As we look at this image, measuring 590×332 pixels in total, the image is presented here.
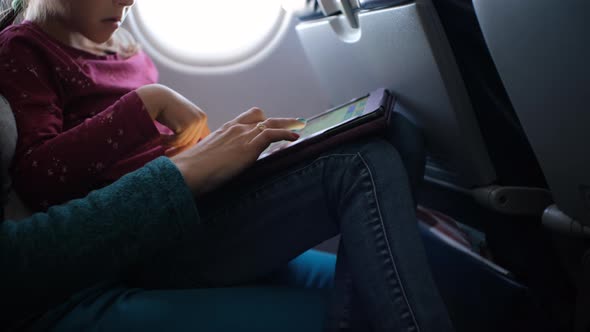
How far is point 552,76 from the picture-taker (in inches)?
20.0

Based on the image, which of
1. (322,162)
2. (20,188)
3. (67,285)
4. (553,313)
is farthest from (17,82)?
(553,313)

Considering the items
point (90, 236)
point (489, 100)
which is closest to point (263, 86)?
point (489, 100)

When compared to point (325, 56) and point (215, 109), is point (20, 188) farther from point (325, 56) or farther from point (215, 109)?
point (215, 109)

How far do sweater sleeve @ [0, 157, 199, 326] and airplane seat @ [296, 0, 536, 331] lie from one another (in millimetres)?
347

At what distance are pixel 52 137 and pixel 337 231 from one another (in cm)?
44

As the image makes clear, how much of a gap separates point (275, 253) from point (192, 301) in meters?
0.13

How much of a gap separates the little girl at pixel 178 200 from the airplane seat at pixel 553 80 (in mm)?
169

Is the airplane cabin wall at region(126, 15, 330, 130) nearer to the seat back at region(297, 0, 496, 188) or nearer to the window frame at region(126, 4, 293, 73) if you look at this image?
the window frame at region(126, 4, 293, 73)

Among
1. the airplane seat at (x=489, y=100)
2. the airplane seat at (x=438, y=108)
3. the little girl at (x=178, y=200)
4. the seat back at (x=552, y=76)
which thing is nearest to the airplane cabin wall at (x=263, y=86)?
the airplane seat at (x=438, y=108)

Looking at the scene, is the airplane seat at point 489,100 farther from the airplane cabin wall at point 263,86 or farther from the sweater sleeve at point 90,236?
the airplane cabin wall at point 263,86

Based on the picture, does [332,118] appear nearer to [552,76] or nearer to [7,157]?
[552,76]

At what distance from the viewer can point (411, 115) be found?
0.81 m

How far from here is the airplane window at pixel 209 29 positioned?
50.7 inches

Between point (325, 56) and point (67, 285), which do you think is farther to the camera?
point (325, 56)
